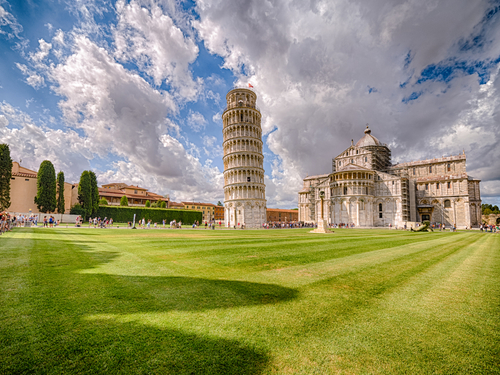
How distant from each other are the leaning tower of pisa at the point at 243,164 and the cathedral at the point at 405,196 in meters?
16.9

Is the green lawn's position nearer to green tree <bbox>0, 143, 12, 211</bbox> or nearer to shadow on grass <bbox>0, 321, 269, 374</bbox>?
shadow on grass <bbox>0, 321, 269, 374</bbox>

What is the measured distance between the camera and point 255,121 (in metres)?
57.1

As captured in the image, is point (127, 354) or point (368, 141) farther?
point (368, 141)

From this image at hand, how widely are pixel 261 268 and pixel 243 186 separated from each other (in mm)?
45111

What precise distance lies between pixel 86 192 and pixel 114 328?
52.8 meters

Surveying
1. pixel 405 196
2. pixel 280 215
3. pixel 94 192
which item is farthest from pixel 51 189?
pixel 280 215

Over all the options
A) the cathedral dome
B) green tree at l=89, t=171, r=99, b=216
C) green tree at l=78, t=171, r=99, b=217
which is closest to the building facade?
the cathedral dome

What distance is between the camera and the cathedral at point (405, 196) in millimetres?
56469

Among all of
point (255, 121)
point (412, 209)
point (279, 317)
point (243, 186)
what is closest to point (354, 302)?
point (279, 317)

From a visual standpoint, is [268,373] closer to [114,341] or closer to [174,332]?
[174,332]

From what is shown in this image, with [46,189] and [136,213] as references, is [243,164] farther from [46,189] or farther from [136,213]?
[46,189]

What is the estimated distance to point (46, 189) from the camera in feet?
139

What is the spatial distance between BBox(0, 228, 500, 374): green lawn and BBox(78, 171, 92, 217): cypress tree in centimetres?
4629

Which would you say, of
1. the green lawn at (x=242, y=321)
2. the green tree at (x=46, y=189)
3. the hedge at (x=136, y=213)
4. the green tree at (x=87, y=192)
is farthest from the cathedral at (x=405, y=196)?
the green tree at (x=46, y=189)
